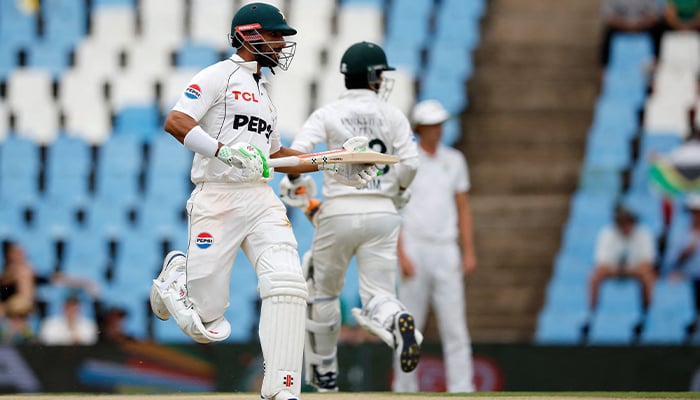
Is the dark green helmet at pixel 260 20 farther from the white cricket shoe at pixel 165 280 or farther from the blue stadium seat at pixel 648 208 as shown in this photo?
the blue stadium seat at pixel 648 208

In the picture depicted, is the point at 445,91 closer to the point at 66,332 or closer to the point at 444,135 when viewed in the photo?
the point at 444,135

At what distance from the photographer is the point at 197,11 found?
14.0 metres

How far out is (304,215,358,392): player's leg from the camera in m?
6.88

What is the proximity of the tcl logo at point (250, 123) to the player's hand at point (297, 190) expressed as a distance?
1.11 m

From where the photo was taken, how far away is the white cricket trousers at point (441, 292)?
27.8 feet

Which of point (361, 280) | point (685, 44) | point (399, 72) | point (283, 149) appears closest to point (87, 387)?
point (361, 280)

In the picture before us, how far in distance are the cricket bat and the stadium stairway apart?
5558 mm

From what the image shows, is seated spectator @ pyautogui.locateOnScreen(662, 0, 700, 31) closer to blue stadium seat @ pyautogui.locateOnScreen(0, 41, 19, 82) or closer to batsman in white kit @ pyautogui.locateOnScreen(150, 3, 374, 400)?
blue stadium seat @ pyautogui.locateOnScreen(0, 41, 19, 82)

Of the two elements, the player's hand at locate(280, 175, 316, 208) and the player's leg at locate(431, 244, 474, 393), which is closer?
the player's hand at locate(280, 175, 316, 208)

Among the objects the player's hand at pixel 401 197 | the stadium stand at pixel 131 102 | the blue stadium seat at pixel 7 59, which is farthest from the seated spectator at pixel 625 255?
the blue stadium seat at pixel 7 59

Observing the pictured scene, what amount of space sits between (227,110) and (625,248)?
20.6ft

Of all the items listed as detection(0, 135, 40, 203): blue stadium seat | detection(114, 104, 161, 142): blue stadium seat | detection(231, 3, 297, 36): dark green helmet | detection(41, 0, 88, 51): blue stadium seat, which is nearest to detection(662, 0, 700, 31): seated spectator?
detection(114, 104, 161, 142): blue stadium seat

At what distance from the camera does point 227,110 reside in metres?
5.56

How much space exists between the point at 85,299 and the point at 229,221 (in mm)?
6333
